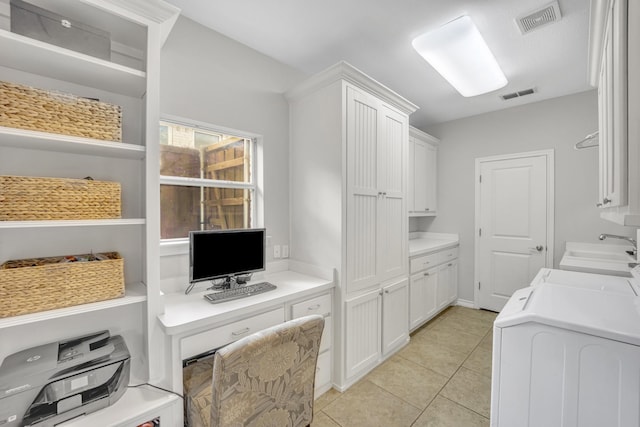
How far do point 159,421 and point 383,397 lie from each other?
4.91 ft

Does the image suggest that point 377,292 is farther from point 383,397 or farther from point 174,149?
point 174,149

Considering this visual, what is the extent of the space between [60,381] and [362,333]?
1835mm

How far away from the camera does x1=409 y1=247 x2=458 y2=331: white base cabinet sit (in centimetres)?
304

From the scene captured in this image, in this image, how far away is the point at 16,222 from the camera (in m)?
1.12

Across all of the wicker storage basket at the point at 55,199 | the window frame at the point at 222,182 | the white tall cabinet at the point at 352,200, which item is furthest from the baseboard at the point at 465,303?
the wicker storage basket at the point at 55,199

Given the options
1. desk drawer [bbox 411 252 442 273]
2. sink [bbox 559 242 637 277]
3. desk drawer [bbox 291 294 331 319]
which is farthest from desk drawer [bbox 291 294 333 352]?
sink [bbox 559 242 637 277]

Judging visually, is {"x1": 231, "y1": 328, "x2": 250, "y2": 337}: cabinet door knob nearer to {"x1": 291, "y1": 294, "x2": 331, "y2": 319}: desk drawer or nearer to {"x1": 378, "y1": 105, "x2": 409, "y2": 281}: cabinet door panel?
{"x1": 291, "y1": 294, "x2": 331, "y2": 319}: desk drawer

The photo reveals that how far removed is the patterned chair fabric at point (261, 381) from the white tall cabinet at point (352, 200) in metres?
0.75

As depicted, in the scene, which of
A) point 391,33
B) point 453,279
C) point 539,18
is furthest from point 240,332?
point 453,279

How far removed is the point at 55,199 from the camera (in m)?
1.22

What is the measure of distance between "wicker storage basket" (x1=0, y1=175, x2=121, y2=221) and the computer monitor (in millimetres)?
473

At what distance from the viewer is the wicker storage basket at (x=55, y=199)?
1.13 meters

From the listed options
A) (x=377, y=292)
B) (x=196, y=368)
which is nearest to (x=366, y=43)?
(x=377, y=292)

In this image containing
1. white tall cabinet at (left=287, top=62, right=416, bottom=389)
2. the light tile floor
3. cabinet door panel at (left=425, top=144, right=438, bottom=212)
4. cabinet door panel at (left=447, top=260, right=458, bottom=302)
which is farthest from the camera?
cabinet door panel at (left=425, top=144, right=438, bottom=212)
